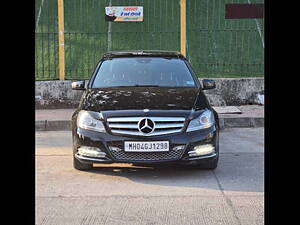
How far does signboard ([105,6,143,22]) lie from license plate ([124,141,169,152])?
7.79 metres

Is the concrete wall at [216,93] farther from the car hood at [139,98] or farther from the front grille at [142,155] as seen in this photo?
the front grille at [142,155]

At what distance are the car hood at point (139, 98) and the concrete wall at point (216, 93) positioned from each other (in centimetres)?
559

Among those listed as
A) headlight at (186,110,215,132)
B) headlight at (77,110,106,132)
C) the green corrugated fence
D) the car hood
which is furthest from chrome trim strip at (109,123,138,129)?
the green corrugated fence

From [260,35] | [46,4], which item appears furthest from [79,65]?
[260,35]

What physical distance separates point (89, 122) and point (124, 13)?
300 inches

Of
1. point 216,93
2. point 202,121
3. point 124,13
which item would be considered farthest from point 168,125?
point 124,13

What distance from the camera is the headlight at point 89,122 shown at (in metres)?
6.93

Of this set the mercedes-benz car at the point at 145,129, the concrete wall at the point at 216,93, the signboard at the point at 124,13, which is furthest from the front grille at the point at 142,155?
the signboard at the point at 124,13

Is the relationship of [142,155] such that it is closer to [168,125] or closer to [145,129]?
[145,129]

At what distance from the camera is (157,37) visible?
14117 mm

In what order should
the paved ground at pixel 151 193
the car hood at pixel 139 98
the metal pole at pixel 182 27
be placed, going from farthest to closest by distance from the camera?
the metal pole at pixel 182 27
the car hood at pixel 139 98
the paved ground at pixel 151 193

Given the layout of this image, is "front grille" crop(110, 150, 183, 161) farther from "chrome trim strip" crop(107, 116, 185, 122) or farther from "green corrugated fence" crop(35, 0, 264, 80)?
"green corrugated fence" crop(35, 0, 264, 80)
